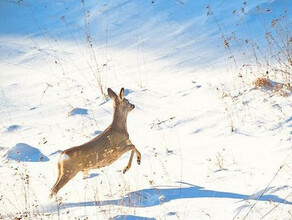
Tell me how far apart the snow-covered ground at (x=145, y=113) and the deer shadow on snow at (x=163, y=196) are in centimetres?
1

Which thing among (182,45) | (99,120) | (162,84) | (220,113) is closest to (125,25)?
(182,45)

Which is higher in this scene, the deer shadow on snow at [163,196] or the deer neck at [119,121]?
the deer neck at [119,121]

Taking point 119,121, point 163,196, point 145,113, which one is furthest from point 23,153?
point 163,196

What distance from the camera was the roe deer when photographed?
5.22m

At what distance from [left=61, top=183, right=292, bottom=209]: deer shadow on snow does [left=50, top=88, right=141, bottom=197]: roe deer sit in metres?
0.34

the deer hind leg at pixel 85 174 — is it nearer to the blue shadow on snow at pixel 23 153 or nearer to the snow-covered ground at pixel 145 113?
the snow-covered ground at pixel 145 113

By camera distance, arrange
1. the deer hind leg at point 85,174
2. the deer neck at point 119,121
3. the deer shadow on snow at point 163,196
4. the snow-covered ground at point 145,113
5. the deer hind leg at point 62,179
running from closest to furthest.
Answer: the deer shadow on snow at point 163,196, the snow-covered ground at point 145,113, the deer hind leg at point 62,179, the deer hind leg at point 85,174, the deer neck at point 119,121

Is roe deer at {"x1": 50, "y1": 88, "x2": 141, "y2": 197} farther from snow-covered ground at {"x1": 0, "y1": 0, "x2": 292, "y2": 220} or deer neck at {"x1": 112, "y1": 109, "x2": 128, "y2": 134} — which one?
snow-covered ground at {"x1": 0, "y1": 0, "x2": 292, "y2": 220}

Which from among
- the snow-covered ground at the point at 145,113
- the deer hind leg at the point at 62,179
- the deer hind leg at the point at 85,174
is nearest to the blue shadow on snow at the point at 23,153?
the snow-covered ground at the point at 145,113

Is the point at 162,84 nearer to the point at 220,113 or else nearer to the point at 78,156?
the point at 220,113

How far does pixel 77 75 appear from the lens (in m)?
9.68

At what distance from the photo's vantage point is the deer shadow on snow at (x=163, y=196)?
15.2 feet

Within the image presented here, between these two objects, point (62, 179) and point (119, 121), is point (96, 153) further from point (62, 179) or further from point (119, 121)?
point (119, 121)

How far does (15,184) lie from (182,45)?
4606mm
